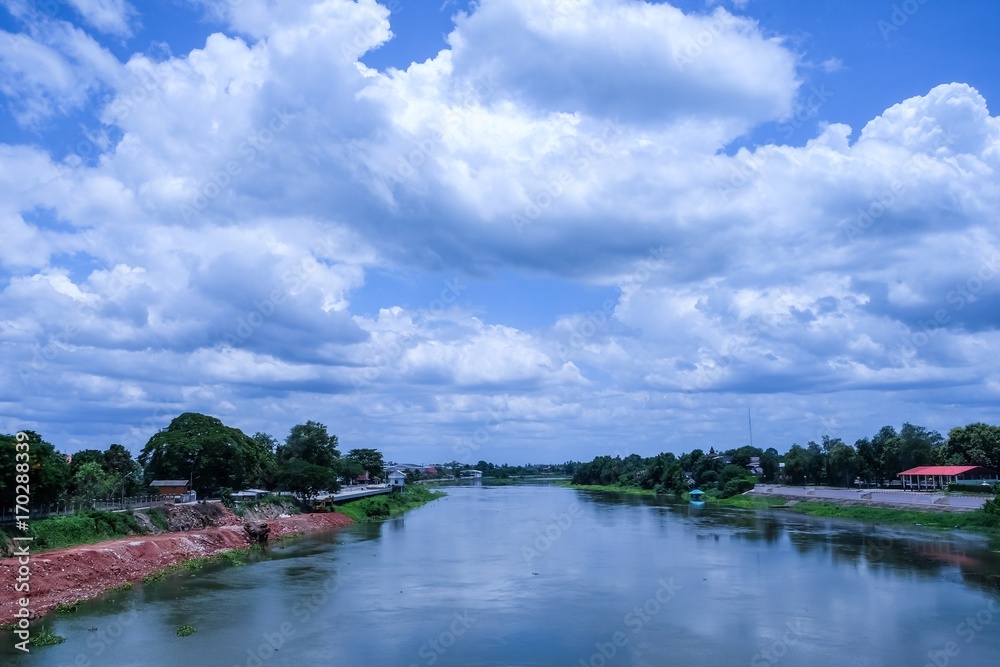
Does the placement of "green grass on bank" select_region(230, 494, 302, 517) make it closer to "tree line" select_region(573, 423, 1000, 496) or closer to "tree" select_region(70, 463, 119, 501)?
"tree" select_region(70, 463, 119, 501)

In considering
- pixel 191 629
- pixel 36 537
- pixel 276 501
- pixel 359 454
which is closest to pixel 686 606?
pixel 191 629

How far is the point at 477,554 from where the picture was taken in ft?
136

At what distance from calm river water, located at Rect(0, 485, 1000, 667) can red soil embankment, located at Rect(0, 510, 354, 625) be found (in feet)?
5.07

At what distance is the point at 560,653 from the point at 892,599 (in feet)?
47.5

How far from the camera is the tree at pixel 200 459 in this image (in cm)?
5819

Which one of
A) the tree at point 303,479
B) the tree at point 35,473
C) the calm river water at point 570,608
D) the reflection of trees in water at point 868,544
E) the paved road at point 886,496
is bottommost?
the reflection of trees in water at point 868,544

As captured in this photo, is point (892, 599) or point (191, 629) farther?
point (892, 599)

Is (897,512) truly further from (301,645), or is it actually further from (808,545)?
(301,645)

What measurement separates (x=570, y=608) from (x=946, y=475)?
207 ft

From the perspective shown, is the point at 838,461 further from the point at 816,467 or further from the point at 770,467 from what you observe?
the point at 770,467

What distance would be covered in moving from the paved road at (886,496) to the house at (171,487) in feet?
186

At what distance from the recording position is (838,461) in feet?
285

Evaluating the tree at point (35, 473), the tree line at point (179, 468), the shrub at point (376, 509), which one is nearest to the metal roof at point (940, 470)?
the shrub at point (376, 509)

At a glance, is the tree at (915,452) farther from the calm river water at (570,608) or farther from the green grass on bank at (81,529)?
the green grass on bank at (81,529)
